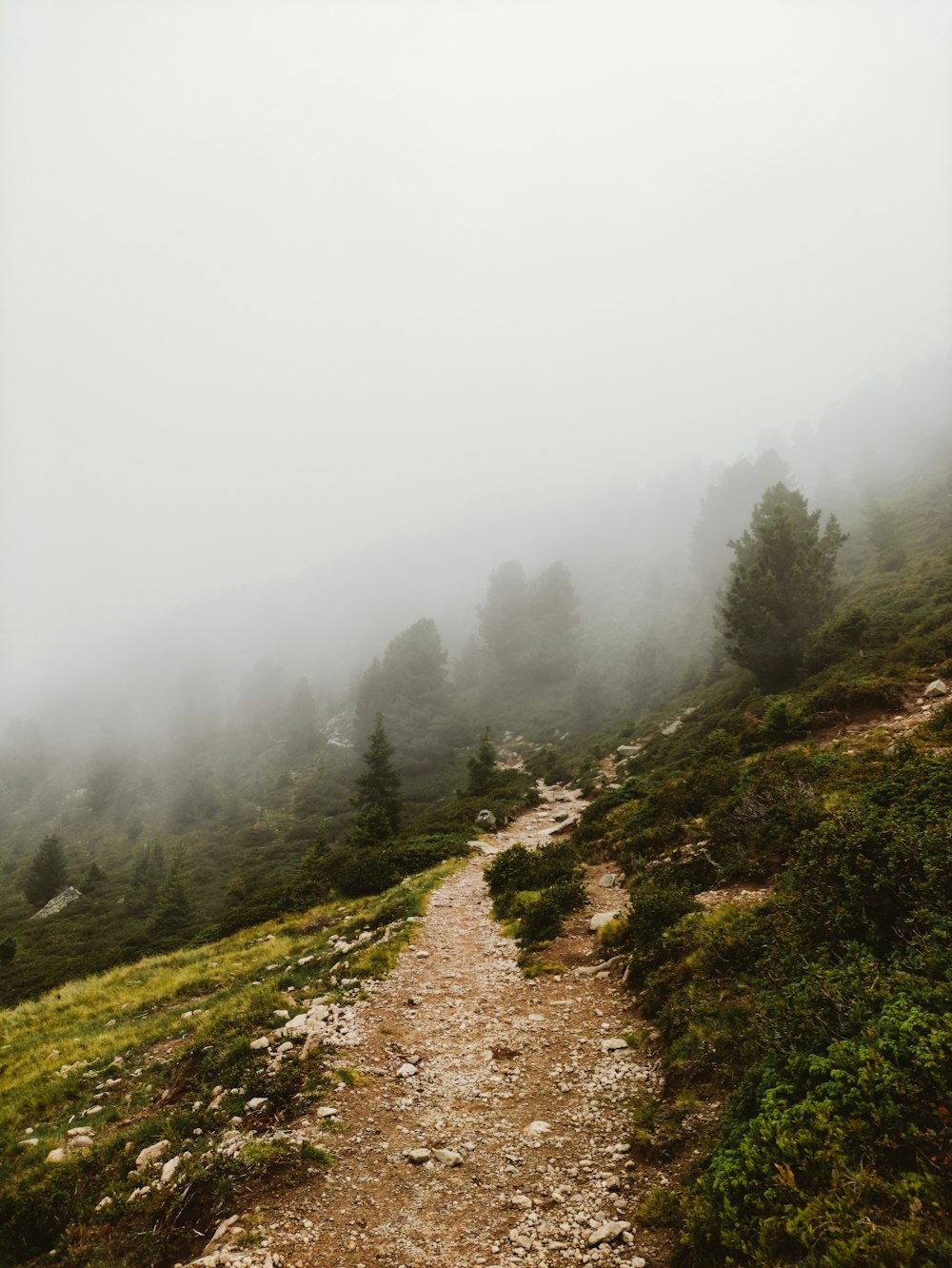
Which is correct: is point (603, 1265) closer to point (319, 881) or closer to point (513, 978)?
point (513, 978)

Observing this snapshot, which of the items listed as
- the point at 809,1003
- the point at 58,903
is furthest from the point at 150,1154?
the point at 58,903

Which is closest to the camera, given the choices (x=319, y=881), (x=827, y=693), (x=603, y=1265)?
A: (x=603, y=1265)

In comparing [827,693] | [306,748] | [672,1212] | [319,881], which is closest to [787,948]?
[672,1212]

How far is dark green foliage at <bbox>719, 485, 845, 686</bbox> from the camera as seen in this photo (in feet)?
77.9

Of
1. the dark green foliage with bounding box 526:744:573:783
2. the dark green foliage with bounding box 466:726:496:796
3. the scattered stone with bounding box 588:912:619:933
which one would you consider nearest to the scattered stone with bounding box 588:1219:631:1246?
the scattered stone with bounding box 588:912:619:933

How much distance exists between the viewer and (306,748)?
67.9 meters

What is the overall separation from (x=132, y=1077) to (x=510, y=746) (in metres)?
42.3

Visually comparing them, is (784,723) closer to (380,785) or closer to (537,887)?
(537,887)

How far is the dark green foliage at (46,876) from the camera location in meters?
35.1

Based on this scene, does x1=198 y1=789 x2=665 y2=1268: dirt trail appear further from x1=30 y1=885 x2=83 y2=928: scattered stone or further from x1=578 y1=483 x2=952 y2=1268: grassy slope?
x1=30 y1=885 x2=83 y2=928: scattered stone

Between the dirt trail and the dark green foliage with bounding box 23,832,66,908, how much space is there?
37.9 meters

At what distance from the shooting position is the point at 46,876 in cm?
3569

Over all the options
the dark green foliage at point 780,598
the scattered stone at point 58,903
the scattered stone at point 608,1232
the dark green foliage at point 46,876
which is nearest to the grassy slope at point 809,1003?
the scattered stone at point 608,1232

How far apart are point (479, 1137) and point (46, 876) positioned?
42.7m
